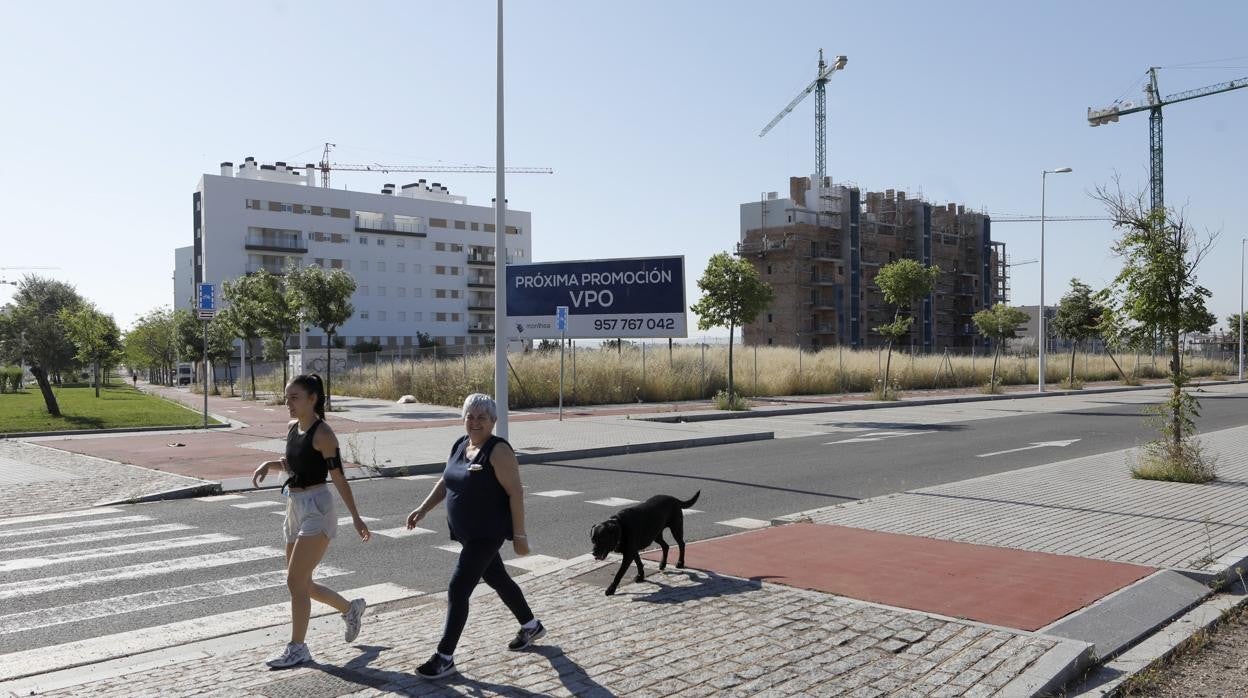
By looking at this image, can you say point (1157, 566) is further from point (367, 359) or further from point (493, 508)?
point (367, 359)

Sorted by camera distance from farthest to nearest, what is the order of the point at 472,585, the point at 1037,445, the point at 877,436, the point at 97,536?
the point at 877,436 → the point at 1037,445 → the point at 97,536 → the point at 472,585

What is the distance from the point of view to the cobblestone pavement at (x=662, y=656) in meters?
4.57

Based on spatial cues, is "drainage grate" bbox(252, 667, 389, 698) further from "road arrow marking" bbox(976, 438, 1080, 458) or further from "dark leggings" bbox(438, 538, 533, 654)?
"road arrow marking" bbox(976, 438, 1080, 458)

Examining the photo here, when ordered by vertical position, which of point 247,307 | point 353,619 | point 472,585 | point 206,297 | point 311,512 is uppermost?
point 247,307

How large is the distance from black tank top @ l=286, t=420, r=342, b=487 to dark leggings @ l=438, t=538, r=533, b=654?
37.3 inches

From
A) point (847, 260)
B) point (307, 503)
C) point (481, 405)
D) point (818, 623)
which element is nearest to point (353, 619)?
point (307, 503)

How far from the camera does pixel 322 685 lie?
4.68 meters

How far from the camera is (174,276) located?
11412 cm

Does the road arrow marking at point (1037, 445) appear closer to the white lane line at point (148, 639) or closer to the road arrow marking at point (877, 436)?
the road arrow marking at point (877, 436)

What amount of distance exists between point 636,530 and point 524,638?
1.40m

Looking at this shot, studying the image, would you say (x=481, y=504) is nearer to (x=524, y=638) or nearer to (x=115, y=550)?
(x=524, y=638)

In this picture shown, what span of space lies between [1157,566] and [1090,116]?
107 m

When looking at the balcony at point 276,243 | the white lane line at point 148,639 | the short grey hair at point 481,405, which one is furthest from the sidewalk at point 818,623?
the balcony at point 276,243

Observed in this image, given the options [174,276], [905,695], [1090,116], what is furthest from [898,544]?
[174,276]
